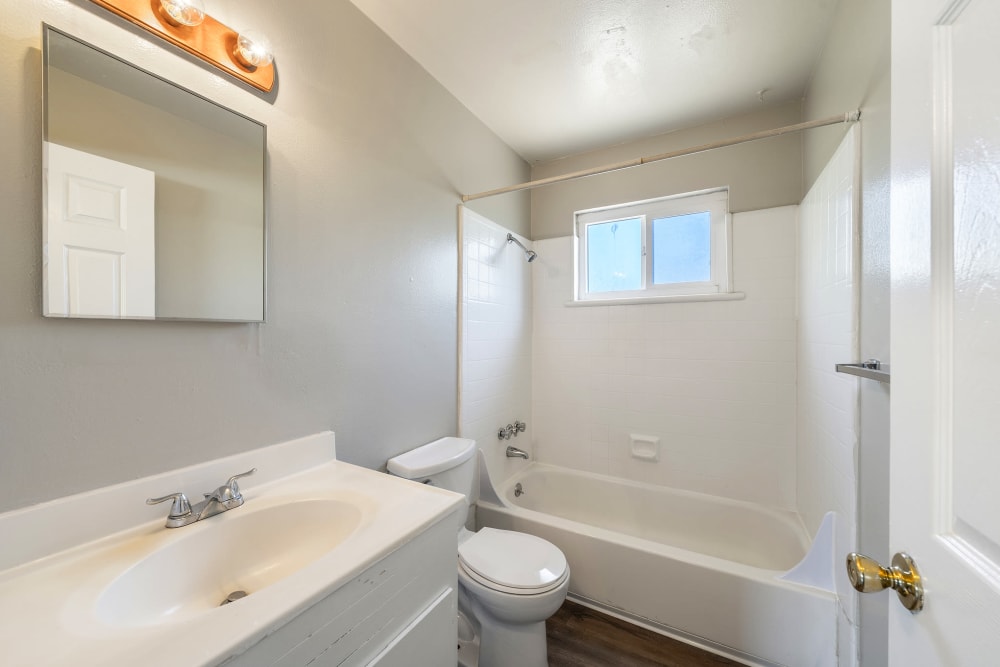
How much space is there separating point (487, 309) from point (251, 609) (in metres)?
1.64

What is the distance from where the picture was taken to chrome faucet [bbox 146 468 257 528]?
822mm

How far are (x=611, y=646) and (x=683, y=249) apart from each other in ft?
6.67

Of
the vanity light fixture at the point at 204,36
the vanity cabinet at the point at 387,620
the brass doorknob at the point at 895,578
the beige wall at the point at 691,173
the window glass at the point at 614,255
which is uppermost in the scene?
the beige wall at the point at 691,173

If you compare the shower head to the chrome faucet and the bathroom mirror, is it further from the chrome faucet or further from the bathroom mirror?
the chrome faucet

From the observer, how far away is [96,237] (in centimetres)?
77

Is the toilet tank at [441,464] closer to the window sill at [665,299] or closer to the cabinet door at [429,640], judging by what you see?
the cabinet door at [429,640]

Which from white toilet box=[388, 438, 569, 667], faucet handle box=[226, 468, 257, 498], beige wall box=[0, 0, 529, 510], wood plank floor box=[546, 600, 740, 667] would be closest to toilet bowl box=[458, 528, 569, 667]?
white toilet box=[388, 438, 569, 667]

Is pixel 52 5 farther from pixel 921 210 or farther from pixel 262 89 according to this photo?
pixel 921 210

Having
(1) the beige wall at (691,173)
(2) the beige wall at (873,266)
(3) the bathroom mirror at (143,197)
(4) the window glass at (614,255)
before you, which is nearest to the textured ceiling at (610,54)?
(1) the beige wall at (691,173)

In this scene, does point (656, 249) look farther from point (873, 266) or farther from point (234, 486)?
point (234, 486)

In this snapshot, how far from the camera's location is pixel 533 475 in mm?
2355

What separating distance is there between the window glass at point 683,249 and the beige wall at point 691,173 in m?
0.17

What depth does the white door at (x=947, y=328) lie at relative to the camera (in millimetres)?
345

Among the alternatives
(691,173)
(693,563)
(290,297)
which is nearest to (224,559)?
(290,297)
